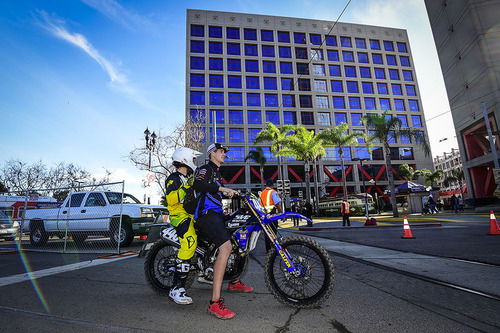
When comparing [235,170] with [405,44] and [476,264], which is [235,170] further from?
[405,44]

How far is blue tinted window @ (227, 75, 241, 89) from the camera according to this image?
4694 cm

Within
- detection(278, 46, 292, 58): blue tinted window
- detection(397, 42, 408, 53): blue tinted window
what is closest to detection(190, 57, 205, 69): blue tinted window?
detection(278, 46, 292, 58): blue tinted window

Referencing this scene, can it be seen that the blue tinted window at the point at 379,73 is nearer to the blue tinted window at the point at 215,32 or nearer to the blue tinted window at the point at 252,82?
the blue tinted window at the point at 252,82

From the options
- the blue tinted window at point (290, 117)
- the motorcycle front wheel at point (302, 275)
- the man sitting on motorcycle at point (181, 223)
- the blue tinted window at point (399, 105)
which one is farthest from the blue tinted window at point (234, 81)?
the motorcycle front wheel at point (302, 275)

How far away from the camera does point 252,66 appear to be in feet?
160

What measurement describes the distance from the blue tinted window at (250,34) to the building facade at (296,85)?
0.69ft

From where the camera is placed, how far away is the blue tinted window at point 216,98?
45375 millimetres

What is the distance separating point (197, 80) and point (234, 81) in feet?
22.2

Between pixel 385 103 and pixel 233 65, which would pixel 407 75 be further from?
pixel 233 65

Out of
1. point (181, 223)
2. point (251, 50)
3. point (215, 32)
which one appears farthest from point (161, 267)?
point (215, 32)

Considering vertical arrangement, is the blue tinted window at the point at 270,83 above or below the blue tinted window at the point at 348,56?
below

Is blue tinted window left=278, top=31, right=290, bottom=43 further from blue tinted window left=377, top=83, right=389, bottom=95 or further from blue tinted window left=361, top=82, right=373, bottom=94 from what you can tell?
blue tinted window left=377, top=83, right=389, bottom=95

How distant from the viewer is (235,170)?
1778 inches

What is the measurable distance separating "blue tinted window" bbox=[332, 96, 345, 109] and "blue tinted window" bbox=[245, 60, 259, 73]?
16.2 meters
